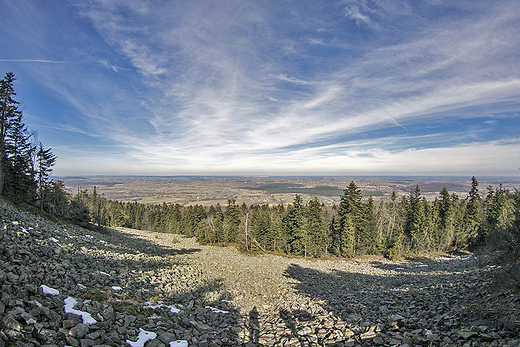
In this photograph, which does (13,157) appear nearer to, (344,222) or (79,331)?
(79,331)

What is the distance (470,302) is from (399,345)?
17.7 ft

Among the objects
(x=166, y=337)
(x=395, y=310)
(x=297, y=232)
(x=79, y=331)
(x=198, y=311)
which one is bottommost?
(x=297, y=232)

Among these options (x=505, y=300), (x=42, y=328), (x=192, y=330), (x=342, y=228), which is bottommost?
(x=342, y=228)

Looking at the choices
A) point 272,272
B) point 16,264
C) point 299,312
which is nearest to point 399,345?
point 299,312

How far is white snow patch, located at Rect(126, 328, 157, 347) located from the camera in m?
6.84

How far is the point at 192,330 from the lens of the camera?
9156 millimetres

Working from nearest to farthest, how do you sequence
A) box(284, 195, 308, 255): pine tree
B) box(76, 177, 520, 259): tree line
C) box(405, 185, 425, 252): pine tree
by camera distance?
1. box(284, 195, 308, 255): pine tree
2. box(76, 177, 520, 259): tree line
3. box(405, 185, 425, 252): pine tree

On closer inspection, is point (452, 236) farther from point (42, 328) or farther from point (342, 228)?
point (42, 328)

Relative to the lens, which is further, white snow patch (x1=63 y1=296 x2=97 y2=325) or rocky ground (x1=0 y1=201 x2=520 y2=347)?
white snow patch (x1=63 y1=296 x2=97 y2=325)

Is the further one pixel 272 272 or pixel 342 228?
pixel 342 228

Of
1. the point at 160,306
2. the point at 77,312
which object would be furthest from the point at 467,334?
the point at 77,312

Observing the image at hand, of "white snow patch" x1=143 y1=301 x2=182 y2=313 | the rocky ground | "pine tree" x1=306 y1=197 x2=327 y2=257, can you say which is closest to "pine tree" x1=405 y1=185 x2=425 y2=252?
"pine tree" x1=306 y1=197 x2=327 y2=257

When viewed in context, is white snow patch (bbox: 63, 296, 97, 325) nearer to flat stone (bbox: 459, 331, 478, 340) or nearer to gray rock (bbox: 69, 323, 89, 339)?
gray rock (bbox: 69, 323, 89, 339)

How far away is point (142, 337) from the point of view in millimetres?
7355
